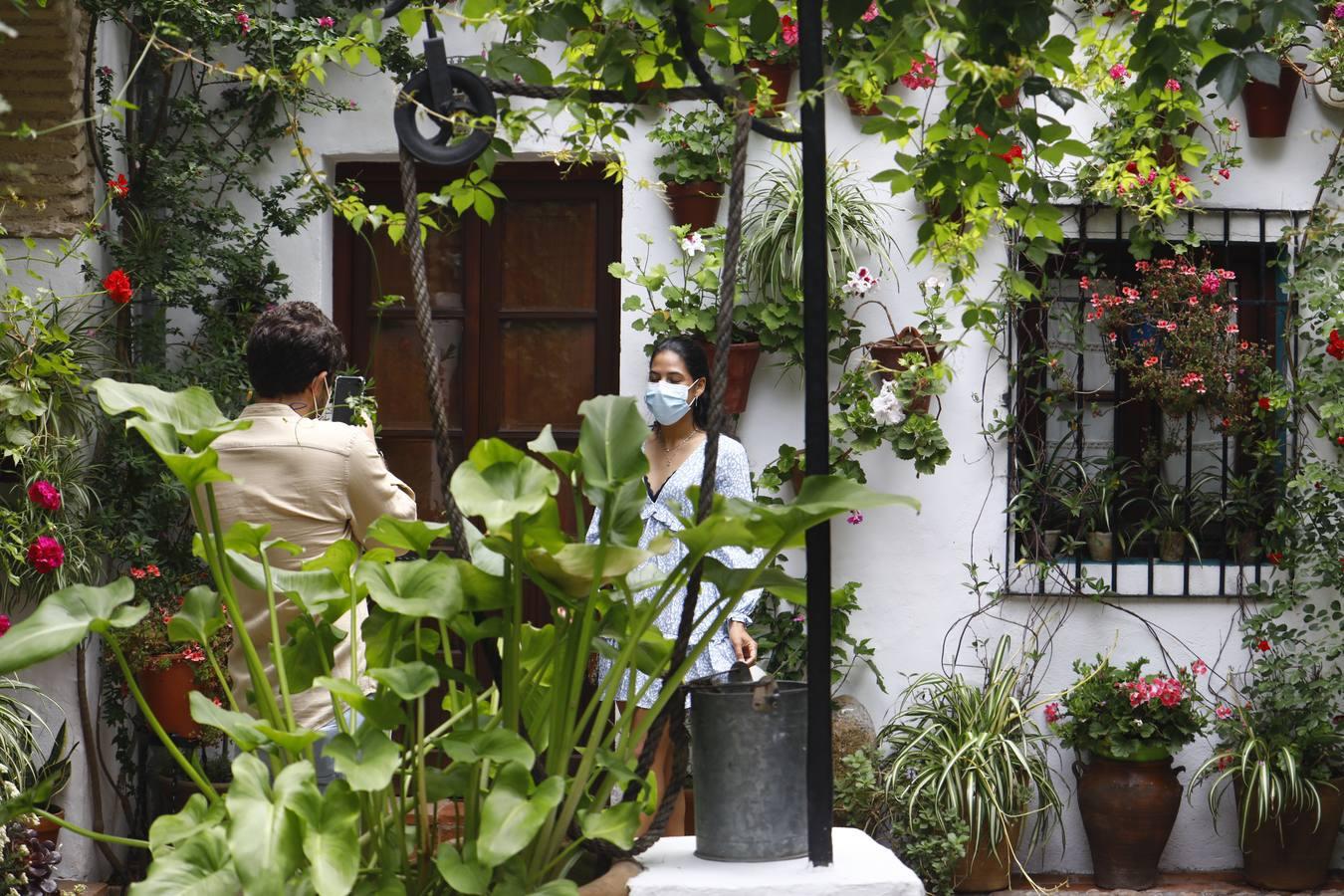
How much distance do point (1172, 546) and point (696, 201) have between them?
81.5 inches

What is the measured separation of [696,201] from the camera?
5094 mm

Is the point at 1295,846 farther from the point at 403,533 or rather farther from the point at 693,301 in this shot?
the point at 403,533

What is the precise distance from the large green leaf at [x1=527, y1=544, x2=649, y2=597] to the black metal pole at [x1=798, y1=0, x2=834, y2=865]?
0.29 meters

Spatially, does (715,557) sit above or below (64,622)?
below

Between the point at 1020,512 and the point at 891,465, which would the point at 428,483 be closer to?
the point at 891,465

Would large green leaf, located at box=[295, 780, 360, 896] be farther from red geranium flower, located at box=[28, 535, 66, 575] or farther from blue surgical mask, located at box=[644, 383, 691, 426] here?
red geranium flower, located at box=[28, 535, 66, 575]

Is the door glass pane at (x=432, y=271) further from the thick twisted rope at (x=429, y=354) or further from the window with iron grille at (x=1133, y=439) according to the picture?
the thick twisted rope at (x=429, y=354)

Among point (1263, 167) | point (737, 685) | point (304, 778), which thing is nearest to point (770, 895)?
point (737, 685)

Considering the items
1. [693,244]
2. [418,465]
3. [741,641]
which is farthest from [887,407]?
[418,465]

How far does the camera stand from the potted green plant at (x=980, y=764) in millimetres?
4824

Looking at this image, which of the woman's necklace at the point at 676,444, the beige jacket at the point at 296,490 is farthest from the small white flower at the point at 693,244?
the beige jacket at the point at 296,490

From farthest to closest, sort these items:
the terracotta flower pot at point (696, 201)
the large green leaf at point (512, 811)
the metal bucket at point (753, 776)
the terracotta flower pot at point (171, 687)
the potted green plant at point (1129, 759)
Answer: the terracotta flower pot at point (696, 201), the potted green plant at point (1129, 759), the terracotta flower pot at point (171, 687), the metal bucket at point (753, 776), the large green leaf at point (512, 811)

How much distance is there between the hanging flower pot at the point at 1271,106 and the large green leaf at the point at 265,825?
466cm

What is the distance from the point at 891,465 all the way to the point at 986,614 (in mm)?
619
